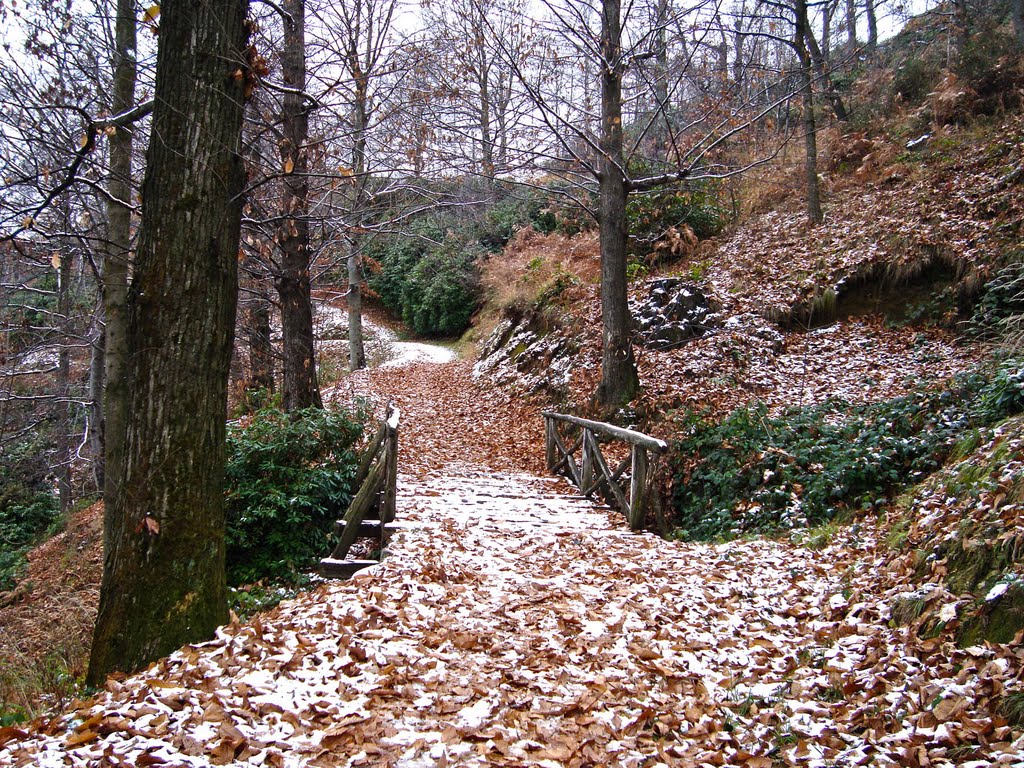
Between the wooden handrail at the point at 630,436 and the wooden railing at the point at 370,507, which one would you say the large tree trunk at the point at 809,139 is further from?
the wooden railing at the point at 370,507

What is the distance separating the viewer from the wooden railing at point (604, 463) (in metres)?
7.55

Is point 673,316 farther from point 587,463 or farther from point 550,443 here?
point 587,463

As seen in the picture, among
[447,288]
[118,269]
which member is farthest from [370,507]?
[447,288]

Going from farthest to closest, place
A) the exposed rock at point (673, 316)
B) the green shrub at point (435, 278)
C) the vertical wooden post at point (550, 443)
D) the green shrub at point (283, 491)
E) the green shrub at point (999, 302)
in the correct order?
the green shrub at point (435, 278), the exposed rock at point (673, 316), the vertical wooden post at point (550, 443), the green shrub at point (999, 302), the green shrub at point (283, 491)

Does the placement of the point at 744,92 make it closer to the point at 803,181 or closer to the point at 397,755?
the point at 803,181

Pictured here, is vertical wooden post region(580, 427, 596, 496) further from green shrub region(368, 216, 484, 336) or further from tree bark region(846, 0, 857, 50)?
tree bark region(846, 0, 857, 50)

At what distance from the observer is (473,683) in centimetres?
366

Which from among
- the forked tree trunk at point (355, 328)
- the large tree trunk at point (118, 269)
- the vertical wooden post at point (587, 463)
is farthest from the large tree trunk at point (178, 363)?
the forked tree trunk at point (355, 328)

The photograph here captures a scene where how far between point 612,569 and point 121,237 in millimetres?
6569

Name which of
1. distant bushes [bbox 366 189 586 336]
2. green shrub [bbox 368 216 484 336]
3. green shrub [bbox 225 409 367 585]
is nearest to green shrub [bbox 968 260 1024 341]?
green shrub [bbox 225 409 367 585]

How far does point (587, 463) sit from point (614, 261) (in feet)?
11.6

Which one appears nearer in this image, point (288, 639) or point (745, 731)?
point (745, 731)

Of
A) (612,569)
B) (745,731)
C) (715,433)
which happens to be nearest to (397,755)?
(745,731)

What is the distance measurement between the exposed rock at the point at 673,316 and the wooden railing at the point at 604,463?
8.89ft
